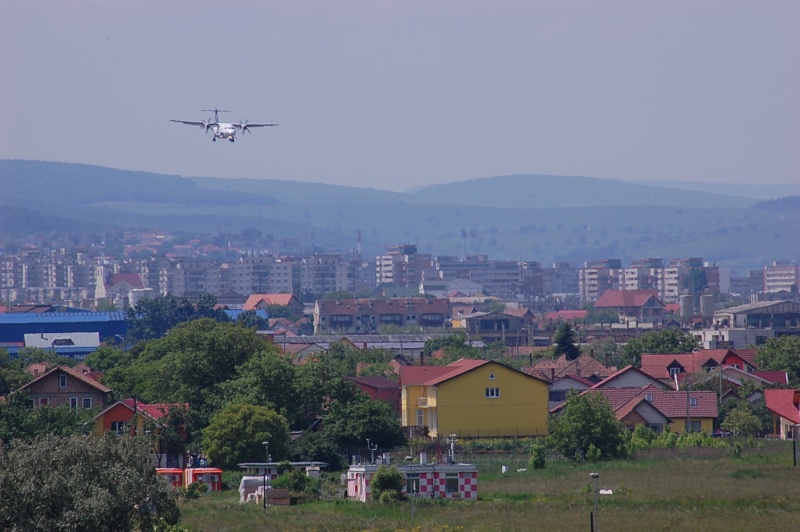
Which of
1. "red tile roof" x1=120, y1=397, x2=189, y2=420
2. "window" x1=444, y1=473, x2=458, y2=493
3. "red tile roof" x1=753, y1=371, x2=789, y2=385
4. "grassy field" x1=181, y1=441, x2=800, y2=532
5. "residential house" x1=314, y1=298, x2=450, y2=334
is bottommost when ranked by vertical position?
"grassy field" x1=181, y1=441, x2=800, y2=532

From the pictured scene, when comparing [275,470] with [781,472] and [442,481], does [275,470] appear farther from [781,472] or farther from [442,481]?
[781,472]

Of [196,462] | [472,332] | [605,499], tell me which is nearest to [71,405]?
[196,462]

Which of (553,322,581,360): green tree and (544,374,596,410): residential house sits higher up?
(553,322,581,360): green tree

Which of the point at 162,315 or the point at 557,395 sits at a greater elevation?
the point at 162,315

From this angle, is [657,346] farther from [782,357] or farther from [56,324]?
[56,324]

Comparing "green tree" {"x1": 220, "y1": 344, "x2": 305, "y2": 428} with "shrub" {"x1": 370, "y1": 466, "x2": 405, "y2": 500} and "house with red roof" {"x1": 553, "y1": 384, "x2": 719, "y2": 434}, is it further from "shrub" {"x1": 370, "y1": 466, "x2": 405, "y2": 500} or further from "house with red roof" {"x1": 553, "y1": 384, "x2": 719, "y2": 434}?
"shrub" {"x1": 370, "y1": 466, "x2": 405, "y2": 500}

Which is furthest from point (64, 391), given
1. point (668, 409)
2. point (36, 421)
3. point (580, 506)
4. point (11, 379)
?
point (580, 506)

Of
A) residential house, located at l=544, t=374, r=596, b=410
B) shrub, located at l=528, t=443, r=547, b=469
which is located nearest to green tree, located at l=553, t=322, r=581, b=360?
residential house, located at l=544, t=374, r=596, b=410

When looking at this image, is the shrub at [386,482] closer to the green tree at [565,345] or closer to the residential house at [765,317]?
the green tree at [565,345]
